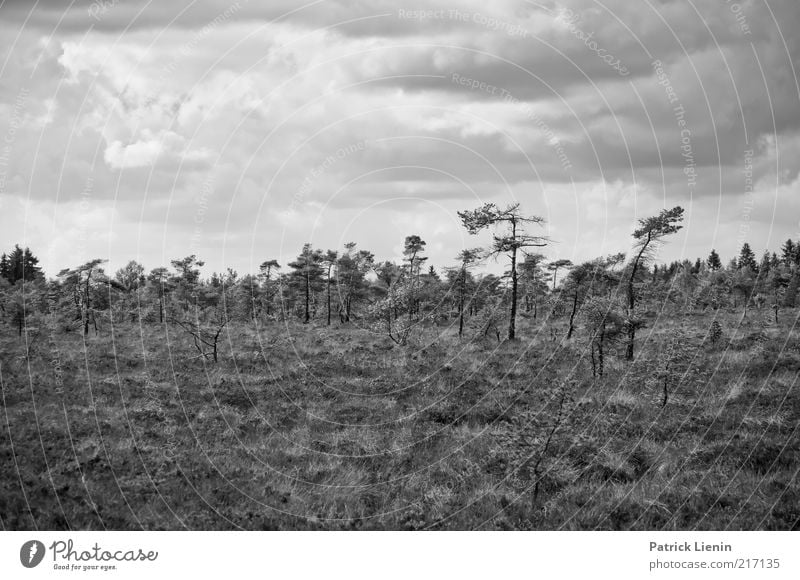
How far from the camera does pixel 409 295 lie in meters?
29.6

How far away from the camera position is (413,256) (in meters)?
→ 42.2

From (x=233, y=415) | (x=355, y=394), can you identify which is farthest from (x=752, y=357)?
(x=233, y=415)

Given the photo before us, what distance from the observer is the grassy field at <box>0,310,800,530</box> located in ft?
27.4

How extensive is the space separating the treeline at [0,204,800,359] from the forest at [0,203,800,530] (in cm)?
33

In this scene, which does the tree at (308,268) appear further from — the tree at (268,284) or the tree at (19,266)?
the tree at (19,266)

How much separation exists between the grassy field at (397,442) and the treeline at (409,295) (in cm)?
361

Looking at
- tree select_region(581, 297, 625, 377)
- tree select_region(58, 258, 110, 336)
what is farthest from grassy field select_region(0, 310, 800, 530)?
tree select_region(58, 258, 110, 336)

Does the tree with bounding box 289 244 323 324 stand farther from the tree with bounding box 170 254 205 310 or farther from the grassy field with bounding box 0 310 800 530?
the grassy field with bounding box 0 310 800 530

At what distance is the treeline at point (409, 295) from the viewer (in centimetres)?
2291

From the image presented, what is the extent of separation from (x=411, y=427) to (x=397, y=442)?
1.23 m

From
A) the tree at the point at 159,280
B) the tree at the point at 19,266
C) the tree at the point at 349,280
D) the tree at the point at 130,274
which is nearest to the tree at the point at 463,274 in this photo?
the tree at the point at 349,280

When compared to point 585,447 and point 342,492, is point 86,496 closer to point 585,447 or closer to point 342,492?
point 342,492

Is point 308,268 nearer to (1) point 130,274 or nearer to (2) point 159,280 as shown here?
(2) point 159,280
